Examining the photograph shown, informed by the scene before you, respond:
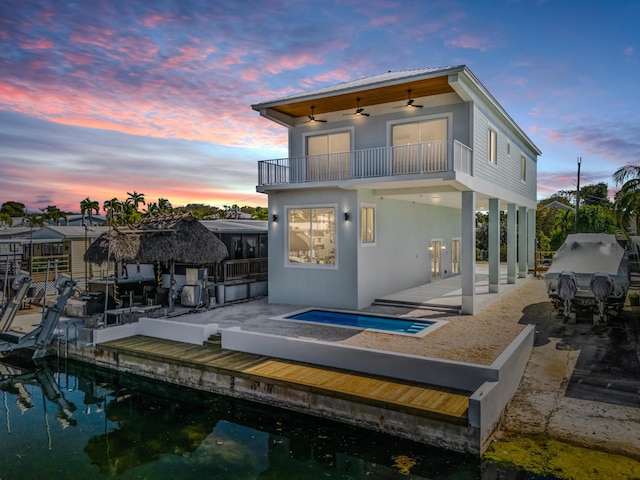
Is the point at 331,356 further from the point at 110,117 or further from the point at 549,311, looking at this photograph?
the point at 110,117

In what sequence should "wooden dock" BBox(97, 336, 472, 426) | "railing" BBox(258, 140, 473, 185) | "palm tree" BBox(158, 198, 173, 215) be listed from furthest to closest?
"palm tree" BBox(158, 198, 173, 215)
"railing" BBox(258, 140, 473, 185)
"wooden dock" BBox(97, 336, 472, 426)

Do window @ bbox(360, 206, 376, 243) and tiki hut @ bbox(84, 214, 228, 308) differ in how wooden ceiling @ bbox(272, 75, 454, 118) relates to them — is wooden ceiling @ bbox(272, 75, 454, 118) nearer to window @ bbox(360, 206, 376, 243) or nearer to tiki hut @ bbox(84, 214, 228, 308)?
window @ bbox(360, 206, 376, 243)

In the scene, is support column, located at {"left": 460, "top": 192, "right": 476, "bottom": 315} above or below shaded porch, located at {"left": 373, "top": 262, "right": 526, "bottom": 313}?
above

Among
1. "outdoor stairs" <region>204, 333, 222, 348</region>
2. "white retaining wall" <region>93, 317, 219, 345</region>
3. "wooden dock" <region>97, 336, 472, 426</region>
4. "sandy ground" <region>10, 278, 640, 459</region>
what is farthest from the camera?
"white retaining wall" <region>93, 317, 219, 345</region>

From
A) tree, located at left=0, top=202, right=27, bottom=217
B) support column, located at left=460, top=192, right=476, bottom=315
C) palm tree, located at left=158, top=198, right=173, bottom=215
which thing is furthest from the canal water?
tree, located at left=0, top=202, right=27, bottom=217

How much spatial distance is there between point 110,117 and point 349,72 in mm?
9895

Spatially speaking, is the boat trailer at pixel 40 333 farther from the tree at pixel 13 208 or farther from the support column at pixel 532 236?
the tree at pixel 13 208

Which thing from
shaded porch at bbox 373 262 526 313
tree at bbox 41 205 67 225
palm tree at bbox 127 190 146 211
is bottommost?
shaded porch at bbox 373 262 526 313

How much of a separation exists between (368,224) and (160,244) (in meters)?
6.43

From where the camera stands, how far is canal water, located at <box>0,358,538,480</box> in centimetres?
555

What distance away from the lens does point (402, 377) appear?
280 inches

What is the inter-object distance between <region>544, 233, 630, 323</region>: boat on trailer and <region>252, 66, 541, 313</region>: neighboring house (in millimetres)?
2451

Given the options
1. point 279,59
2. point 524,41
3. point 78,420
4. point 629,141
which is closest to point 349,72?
point 279,59

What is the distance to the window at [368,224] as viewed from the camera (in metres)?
13.2
